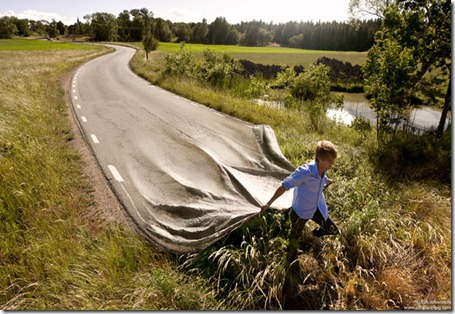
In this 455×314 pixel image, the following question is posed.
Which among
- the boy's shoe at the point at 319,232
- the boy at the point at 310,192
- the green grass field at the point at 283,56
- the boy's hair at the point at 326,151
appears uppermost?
the green grass field at the point at 283,56

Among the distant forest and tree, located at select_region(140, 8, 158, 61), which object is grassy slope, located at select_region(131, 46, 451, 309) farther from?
the distant forest

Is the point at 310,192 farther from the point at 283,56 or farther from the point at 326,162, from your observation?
the point at 283,56

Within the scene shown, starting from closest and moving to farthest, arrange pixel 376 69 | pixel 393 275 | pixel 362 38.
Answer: pixel 393 275, pixel 376 69, pixel 362 38

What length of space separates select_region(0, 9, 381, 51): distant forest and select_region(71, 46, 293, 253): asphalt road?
224 ft

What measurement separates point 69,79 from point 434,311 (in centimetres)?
2473

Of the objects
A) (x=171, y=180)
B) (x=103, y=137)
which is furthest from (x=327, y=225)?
(x=103, y=137)

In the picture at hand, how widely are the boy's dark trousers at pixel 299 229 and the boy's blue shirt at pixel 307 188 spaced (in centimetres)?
9

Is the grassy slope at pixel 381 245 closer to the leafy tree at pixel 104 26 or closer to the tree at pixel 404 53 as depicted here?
the tree at pixel 404 53

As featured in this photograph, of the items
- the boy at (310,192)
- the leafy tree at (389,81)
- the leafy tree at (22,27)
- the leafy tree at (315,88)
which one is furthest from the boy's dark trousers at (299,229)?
the leafy tree at (22,27)

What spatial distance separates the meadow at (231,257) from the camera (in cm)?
359

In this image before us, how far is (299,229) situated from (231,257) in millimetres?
1144

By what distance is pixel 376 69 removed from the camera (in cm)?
820

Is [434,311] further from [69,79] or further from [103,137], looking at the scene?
[69,79]

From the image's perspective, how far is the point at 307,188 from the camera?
408 cm
